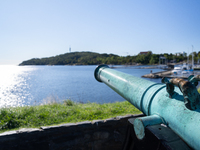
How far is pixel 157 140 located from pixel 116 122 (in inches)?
77.7

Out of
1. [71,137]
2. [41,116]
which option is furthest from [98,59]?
[71,137]

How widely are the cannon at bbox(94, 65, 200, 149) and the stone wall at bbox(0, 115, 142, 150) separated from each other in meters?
1.24

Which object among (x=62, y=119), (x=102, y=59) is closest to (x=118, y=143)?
(x=62, y=119)

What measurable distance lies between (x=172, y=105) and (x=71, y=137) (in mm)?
2091

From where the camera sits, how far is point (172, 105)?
1.26 metres

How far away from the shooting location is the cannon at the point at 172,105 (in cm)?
106

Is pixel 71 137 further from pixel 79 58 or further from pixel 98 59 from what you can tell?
pixel 79 58

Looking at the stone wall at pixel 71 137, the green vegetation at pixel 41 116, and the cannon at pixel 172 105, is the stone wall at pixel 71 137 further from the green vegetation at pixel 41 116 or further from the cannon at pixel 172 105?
the cannon at pixel 172 105

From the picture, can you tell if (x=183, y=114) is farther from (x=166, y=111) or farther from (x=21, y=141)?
(x=21, y=141)

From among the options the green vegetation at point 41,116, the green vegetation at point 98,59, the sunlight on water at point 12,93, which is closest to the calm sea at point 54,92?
the sunlight on water at point 12,93

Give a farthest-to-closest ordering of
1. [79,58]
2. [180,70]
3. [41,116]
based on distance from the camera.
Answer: [79,58] → [180,70] → [41,116]

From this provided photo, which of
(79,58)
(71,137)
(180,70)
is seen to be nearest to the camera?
(71,137)

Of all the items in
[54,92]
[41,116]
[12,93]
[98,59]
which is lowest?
[12,93]

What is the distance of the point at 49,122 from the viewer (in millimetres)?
3031
